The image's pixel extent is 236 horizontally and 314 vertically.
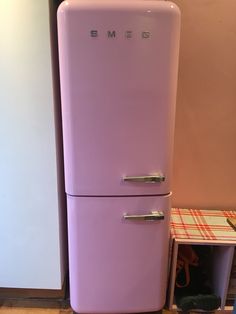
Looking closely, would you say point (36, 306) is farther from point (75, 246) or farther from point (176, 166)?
point (176, 166)

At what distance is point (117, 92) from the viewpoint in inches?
50.8

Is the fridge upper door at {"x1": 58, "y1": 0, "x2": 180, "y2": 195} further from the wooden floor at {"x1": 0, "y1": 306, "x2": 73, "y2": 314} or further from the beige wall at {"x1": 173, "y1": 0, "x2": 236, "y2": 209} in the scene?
the wooden floor at {"x1": 0, "y1": 306, "x2": 73, "y2": 314}

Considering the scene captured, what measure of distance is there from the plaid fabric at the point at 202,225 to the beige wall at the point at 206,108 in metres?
0.08

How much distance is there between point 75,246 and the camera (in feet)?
4.86

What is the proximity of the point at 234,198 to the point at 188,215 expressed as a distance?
1.16ft

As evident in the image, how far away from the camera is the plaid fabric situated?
161cm

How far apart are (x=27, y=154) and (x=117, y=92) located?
0.59 meters

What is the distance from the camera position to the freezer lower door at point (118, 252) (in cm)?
143

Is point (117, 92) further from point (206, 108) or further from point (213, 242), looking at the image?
point (213, 242)

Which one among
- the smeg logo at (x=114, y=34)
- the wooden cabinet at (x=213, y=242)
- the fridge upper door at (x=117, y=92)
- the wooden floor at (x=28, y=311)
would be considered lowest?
the wooden floor at (x=28, y=311)

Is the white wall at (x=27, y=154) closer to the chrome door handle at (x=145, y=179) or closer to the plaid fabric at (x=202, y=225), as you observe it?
the chrome door handle at (x=145, y=179)

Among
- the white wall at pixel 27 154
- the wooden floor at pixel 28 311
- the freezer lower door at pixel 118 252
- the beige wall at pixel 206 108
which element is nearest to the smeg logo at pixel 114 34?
the white wall at pixel 27 154

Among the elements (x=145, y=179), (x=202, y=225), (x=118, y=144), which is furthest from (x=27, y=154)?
(x=202, y=225)

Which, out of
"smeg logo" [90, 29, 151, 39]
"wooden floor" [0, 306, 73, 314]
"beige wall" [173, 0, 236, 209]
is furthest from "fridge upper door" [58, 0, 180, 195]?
"wooden floor" [0, 306, 73, 314]
